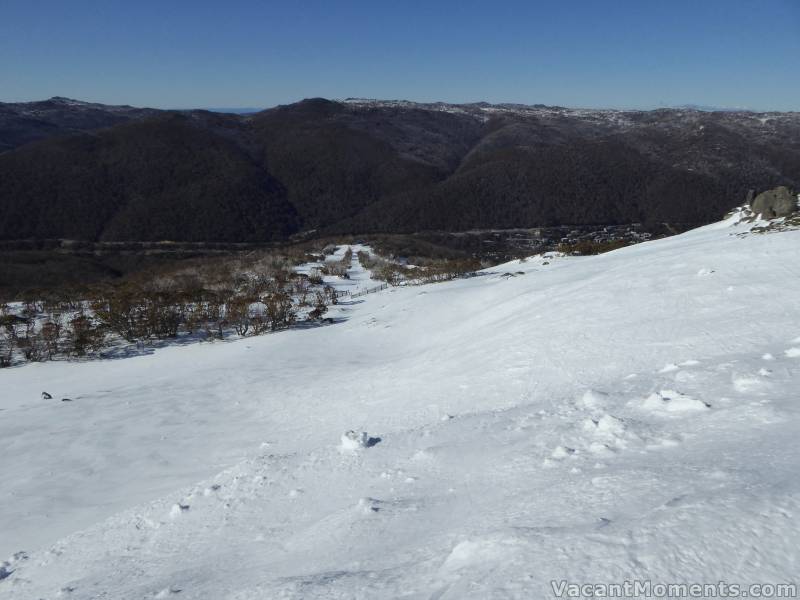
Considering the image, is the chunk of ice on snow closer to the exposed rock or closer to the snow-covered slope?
the snow-covered slope

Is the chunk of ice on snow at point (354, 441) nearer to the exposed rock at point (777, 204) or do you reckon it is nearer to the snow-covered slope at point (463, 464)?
the snow-covered slope at point (463, 464)

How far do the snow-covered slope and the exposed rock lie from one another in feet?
30.3

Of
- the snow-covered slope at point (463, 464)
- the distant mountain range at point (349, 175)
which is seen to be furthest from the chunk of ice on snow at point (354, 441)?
the distant mountain range at point (349, 175)

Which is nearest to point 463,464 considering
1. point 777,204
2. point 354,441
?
point 354,441

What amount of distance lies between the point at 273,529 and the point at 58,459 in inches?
259

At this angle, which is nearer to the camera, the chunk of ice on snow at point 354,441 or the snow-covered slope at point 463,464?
the snow-covered slope at point 463,464

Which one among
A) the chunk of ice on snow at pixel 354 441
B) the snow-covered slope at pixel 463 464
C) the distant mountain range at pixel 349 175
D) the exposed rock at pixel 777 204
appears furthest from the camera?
the distant mountain range at pixel 349 175

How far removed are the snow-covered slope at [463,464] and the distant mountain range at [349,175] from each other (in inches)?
3146

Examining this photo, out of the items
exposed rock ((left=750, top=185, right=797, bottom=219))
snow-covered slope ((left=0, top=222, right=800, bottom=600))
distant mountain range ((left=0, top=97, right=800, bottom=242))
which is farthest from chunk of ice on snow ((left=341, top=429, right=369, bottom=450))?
distant mountain range ((left=0, top=97, right=800, bottom=242))

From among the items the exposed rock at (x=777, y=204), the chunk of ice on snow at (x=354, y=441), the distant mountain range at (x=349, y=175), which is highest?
the distant mountain range at (x=349, y=175)

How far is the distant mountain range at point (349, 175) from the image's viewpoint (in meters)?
89.9

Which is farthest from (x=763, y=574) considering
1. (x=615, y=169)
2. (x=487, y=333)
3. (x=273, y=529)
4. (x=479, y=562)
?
(x=615, y=169)

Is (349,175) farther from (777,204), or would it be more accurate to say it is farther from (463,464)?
(463,464)

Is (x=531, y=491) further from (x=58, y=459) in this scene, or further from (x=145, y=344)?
(x=145, y=344)
